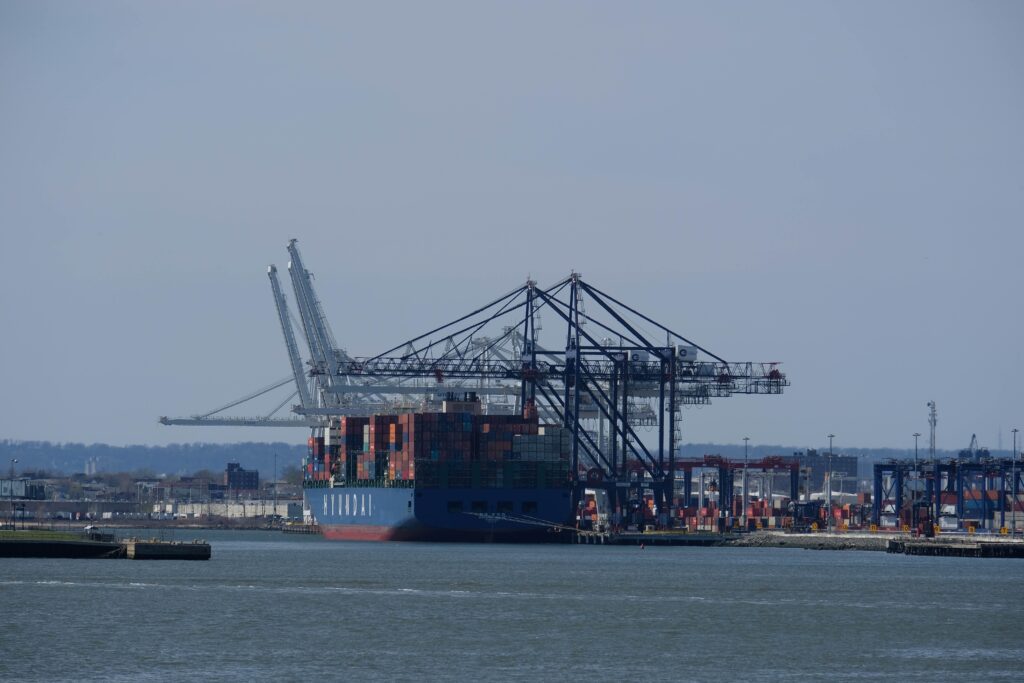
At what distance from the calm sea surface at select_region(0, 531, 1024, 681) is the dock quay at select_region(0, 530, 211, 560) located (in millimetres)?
950

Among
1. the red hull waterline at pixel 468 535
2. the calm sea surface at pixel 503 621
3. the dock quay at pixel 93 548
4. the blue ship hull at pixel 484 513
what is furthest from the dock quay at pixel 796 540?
the dock quay at pixel 93 548

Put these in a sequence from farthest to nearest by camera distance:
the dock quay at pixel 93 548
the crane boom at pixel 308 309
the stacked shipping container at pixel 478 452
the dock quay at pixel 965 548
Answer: the crane boom at pixel 308 309
the stacked shipping container at pixel 478 452
the dock quay at pixel 965 548
the dock quay at pixel 93 548

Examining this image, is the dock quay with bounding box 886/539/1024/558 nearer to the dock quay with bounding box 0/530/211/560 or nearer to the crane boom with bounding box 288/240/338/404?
the dock quay with bounding box 0/530/211/560

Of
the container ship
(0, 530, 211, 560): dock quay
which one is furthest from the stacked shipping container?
(0, 530, 211, 560): dock quay

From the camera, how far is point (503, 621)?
65.8 metres

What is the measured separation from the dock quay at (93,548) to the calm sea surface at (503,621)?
95 centimetres

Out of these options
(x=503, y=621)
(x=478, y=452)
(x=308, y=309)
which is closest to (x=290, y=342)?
(x=308, y=309)

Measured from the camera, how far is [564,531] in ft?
425

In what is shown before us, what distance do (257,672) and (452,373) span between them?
274ft

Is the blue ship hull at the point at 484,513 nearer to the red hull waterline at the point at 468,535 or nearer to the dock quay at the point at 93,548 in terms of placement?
the red hull waterline at the point at 468,535

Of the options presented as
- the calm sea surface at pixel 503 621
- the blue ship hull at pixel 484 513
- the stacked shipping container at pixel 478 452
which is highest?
A: the stacked shipping container at pixel 478 452

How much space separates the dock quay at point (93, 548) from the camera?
9769 centimetres

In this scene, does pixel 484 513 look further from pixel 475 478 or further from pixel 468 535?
→ pixel 475 478

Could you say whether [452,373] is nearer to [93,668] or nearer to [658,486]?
[658,486]
